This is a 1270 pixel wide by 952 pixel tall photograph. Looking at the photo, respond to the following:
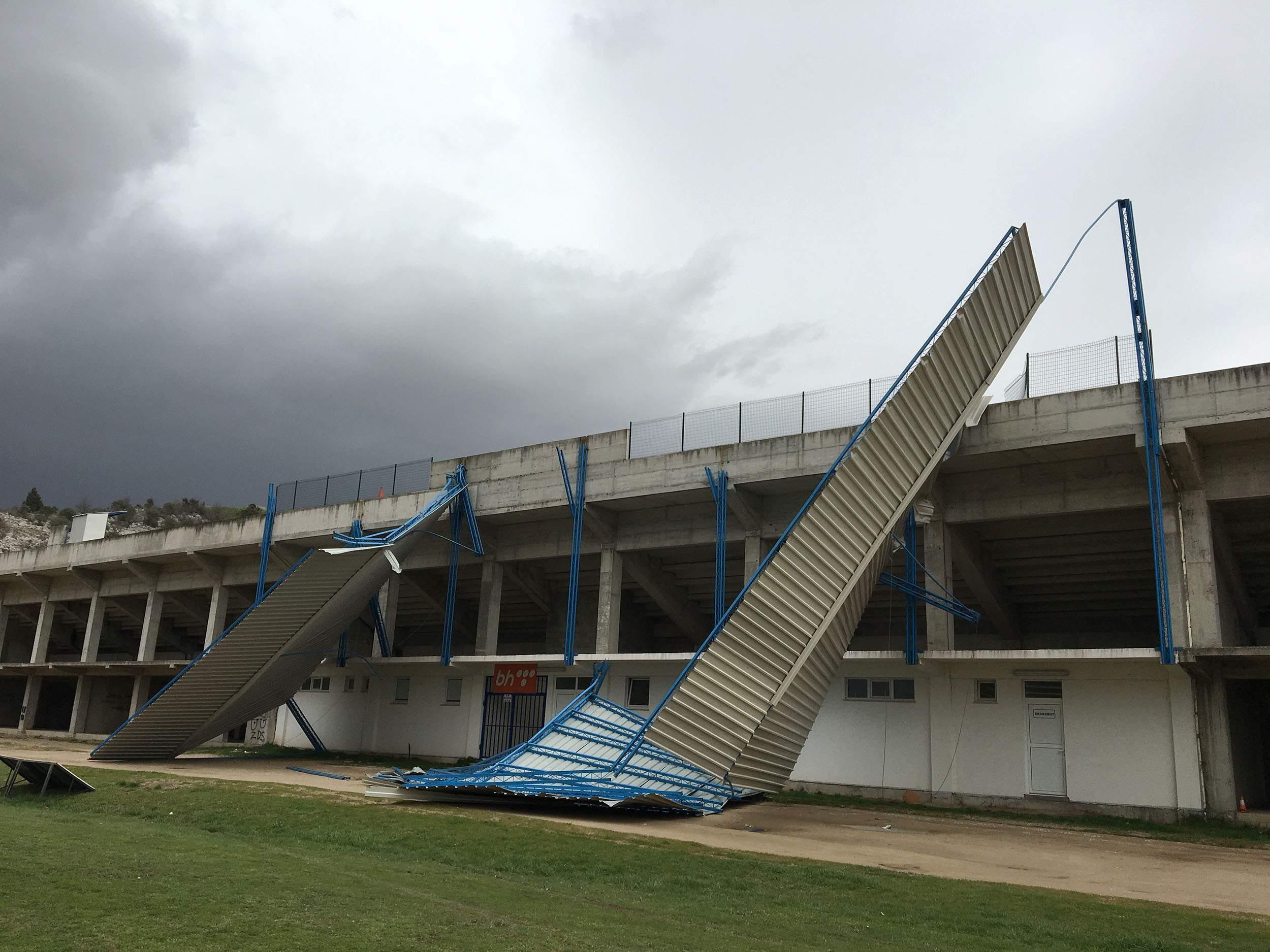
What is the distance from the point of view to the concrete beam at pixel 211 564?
40.5m

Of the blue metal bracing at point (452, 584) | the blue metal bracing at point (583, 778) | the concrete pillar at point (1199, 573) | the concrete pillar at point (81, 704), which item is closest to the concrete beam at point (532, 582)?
the blue metal bracing at point (452, 584)

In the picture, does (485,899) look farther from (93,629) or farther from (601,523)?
(93,629)

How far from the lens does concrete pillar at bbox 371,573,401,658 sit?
35.2m

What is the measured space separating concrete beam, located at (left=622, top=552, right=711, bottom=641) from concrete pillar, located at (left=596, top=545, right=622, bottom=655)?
505 mm

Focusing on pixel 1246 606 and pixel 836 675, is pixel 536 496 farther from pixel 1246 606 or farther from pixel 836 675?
pixel 1246 606

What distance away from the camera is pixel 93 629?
4622cm

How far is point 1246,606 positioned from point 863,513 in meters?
15.7

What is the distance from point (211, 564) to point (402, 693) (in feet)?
38.4

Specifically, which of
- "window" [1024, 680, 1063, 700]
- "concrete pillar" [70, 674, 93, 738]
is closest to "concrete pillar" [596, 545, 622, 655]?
"window" [1024, 680, 1063, 700]

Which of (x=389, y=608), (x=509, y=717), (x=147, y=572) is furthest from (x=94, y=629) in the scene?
(x=509, y=717)

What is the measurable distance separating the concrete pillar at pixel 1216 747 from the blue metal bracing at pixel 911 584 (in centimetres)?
600

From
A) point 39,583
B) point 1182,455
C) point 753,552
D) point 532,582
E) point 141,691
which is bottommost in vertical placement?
point 141,691

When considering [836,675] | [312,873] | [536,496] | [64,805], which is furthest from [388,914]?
[536,496]

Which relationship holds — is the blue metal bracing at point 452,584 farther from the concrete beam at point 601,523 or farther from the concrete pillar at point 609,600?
the concrete pillar at point 609,600
